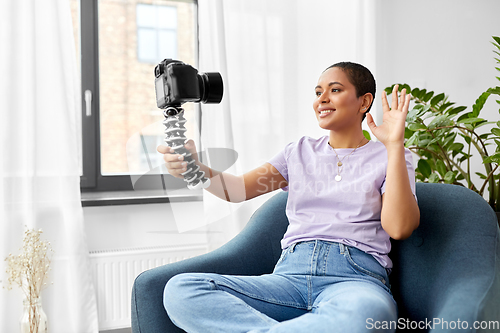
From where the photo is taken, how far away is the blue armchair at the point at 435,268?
0.93 metres

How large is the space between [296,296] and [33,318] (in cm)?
116

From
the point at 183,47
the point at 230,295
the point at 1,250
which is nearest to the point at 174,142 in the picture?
the point at 230,295

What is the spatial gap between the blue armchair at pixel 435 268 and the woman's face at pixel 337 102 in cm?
31

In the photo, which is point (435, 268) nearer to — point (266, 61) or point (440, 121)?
point (440, 121)

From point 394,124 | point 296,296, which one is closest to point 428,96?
point 394,124

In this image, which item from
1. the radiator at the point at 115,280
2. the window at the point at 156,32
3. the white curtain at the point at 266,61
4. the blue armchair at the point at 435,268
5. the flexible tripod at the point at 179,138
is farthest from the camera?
the window at the point at 156,32

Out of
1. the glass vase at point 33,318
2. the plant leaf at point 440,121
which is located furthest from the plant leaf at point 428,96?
the glass vase at point 33,318

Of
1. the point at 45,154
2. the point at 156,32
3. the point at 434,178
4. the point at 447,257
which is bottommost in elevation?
the point at 447,257

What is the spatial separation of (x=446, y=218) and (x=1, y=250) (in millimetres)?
1665

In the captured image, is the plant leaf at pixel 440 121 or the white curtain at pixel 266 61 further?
the white curtain at pixel 266 61

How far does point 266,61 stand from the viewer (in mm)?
2143

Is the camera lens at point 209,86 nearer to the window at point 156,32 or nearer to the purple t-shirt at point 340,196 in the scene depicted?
the purple t-shirt at point 340,196

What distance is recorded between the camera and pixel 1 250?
70.4 inches

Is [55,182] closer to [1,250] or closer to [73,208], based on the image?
[73,208]
